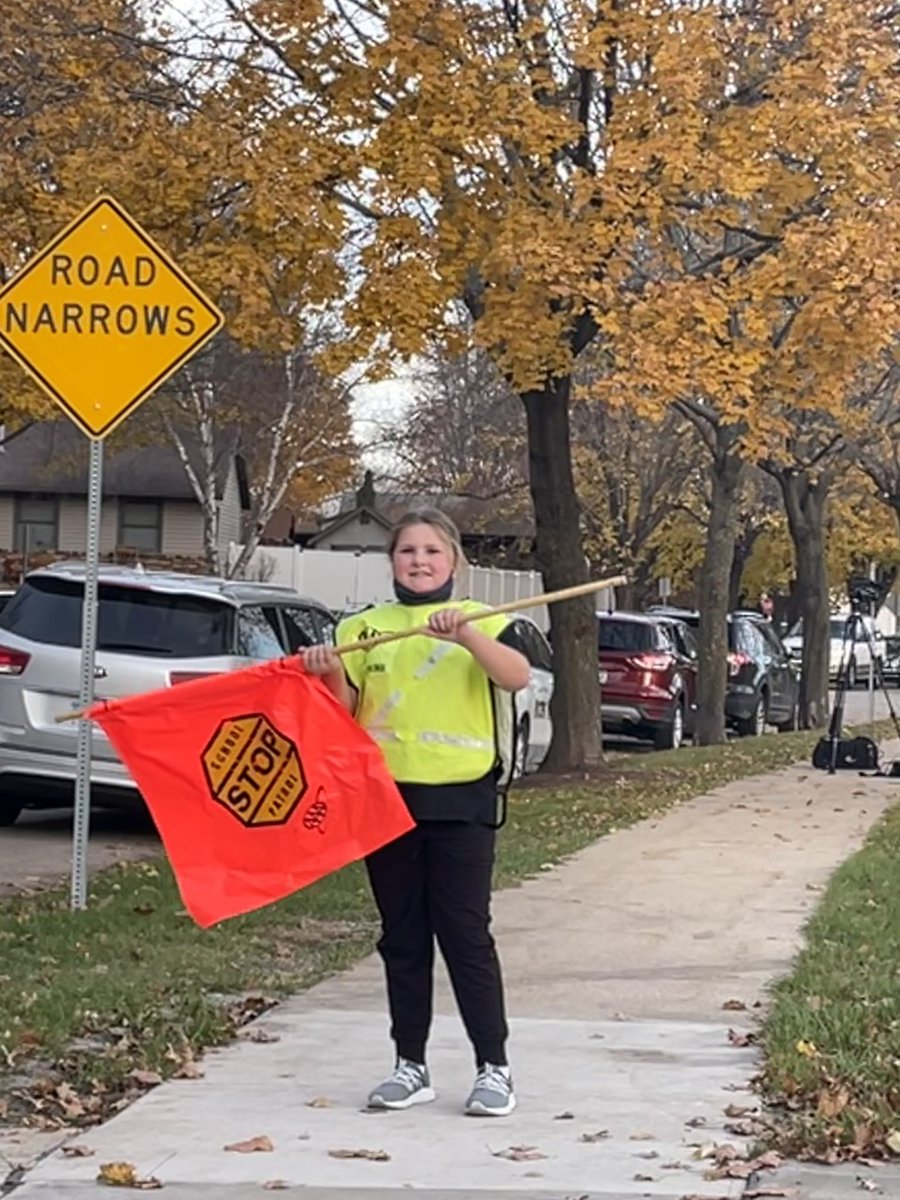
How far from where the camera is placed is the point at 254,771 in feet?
22.6

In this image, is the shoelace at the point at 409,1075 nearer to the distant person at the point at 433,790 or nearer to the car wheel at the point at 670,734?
the distant person at the point at 433,790

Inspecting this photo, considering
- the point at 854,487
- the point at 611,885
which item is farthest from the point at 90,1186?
the point at 854,487

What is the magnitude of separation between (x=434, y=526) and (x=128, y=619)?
7.72 m

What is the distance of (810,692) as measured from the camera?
3338cm

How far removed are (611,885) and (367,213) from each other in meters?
7.06

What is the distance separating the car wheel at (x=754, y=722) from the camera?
30.7 m

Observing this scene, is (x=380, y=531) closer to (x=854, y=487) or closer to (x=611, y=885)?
(x=854, y=487)

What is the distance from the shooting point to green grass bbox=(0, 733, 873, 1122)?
7.09 meters

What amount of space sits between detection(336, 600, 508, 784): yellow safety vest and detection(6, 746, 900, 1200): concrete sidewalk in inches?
41.7

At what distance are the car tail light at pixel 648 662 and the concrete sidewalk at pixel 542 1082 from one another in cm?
1414

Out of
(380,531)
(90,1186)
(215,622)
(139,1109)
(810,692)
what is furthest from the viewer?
(380,531)

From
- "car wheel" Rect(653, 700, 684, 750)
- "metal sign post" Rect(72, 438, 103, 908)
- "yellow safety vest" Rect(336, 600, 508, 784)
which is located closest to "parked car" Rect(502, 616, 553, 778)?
"car wheel" Rect(653, 700, 684, 750)

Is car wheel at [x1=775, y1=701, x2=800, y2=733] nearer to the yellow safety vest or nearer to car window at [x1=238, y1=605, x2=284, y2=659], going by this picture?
car window at [x1=238, y1=605, x2=284, y2=659]

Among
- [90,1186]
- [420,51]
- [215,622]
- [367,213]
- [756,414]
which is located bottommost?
[90,1186]
